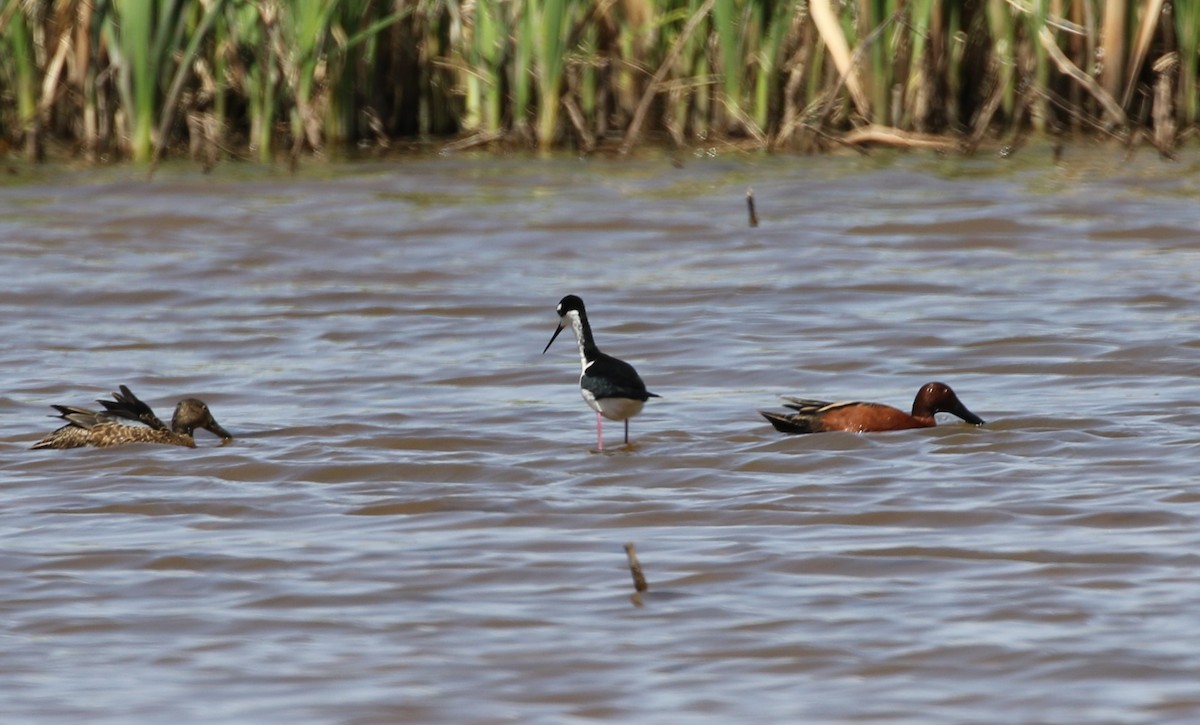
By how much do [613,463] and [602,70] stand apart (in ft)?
26.6

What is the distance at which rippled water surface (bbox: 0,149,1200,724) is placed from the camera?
14.2ft

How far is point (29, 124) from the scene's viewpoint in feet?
43.9

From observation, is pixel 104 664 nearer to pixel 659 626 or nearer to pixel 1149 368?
pixel 659 626

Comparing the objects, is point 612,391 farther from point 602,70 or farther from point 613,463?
point 602,70

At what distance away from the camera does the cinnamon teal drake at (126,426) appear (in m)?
6.86

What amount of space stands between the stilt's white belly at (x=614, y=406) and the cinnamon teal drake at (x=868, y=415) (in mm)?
462

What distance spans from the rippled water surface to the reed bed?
2.53 feet

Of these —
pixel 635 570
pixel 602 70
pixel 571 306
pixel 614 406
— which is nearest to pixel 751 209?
Result: pixel 602 70

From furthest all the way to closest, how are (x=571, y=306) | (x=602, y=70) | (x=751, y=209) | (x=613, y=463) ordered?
(x=602, y=70) → (x=751, y=209) → (x=571, y=306) → (x=613, y=463)

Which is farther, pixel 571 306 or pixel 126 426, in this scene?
pixel 571 306

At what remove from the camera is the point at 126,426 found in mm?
→ 7008

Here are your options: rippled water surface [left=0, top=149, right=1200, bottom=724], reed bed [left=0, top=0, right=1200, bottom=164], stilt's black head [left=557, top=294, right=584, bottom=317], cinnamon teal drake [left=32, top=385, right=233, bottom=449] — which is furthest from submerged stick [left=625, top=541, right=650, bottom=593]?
reed bed [left=0, top=0, right=1200, bottom=164]

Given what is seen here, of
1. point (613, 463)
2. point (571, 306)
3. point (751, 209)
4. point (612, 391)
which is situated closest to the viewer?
point (613, 463)

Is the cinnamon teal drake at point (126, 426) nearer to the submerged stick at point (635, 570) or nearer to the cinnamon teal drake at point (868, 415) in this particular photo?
the cinnamon teal drake at point (868, 415)
